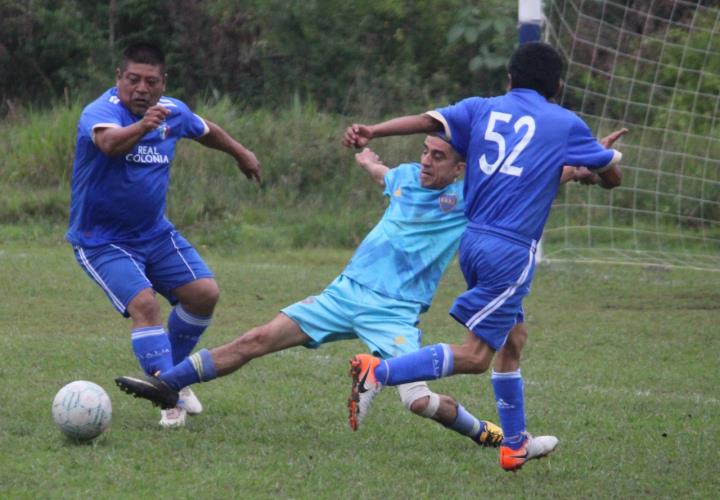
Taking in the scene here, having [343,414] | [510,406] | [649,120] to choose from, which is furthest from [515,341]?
[649,120]

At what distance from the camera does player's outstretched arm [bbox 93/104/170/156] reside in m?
6.04

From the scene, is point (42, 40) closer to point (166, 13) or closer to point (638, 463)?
point (166, 13)

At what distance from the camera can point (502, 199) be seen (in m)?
5.60

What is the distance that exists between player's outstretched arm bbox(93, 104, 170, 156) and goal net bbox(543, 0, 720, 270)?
22.4 feet

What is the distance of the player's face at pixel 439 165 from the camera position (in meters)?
6.24

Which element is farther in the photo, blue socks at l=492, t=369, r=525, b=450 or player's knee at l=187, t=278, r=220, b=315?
player's knee at l=187, t=278, r=220, b=315

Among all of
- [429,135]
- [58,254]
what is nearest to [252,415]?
[429,135]

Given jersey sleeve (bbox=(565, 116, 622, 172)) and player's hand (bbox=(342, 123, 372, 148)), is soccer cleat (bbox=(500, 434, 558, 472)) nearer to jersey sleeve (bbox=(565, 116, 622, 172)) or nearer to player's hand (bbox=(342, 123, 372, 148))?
jersey sleeve (bbox=(565, 116, 622, 172))

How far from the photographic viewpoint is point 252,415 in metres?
6.86

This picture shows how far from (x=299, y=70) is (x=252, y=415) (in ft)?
46.4

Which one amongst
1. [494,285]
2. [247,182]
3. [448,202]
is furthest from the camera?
[247,182]

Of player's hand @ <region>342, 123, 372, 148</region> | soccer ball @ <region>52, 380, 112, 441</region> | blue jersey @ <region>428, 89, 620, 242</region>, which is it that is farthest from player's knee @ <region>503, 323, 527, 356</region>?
soccer ball @ <region>52, 380, 112, 441</region>

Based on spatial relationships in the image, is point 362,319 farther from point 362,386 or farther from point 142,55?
point 142,55

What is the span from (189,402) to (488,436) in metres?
1.51
